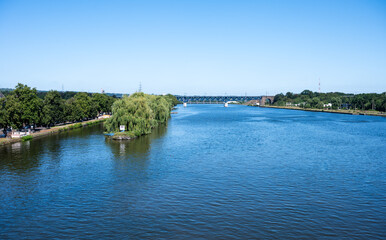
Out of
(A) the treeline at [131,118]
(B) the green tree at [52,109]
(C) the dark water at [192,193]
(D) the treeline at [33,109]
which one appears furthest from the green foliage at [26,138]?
(A) the treeline at [131,118]

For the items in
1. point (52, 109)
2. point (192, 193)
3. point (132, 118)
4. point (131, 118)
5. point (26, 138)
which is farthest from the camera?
point (52, 109)

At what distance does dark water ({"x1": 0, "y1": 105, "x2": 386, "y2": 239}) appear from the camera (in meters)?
20.1

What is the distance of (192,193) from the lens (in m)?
26.6

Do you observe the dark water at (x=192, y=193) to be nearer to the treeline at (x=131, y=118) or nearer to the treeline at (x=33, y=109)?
the treeline at (x=33, y=109)

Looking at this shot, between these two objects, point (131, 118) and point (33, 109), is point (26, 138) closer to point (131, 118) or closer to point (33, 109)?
point (33, 109)

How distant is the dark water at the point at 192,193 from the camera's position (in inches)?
790

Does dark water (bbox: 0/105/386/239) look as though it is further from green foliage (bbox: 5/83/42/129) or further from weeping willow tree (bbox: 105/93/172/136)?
weeping willow tree (bbox: 105/93/172/136)

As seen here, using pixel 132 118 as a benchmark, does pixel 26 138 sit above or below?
below

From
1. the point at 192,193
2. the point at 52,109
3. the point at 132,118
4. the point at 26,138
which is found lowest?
the point at 192,193

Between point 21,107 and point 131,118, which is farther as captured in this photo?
point 131,118

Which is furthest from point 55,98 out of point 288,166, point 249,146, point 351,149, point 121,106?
point 351,149

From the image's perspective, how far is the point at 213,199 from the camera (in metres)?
25.2

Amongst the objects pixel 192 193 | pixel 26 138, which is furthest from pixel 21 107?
pixel 192 193

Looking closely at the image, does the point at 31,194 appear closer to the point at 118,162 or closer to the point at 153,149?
the point at 118,162
